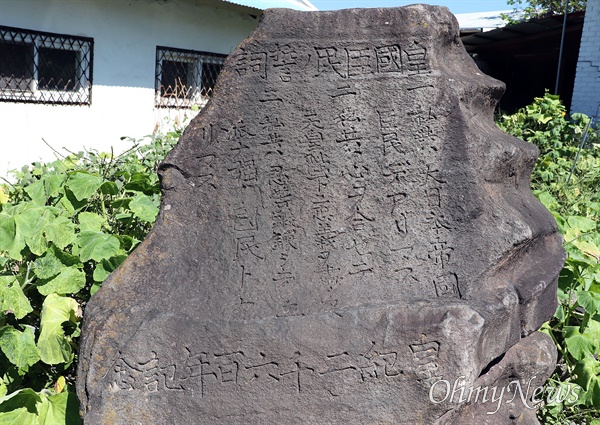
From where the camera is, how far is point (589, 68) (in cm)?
801

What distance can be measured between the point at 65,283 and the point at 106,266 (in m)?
0.18

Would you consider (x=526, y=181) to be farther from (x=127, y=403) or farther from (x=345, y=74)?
(x=127, y=403)

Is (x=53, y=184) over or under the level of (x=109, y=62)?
under

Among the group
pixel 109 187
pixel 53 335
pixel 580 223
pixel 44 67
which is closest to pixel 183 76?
pixel 44 67

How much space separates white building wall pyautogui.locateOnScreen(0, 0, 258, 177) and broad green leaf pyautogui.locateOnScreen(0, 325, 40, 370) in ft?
10.9

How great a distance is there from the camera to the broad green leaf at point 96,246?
285 centimetres

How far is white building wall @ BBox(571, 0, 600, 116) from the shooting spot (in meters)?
7.93

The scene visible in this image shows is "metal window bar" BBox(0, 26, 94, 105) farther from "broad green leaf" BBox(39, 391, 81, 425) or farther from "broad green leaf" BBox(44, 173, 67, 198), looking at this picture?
"broad green leaf" BBox(39, 391, 81, 425)

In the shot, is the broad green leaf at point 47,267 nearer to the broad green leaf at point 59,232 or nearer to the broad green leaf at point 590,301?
the broad green leaf at point 59,232

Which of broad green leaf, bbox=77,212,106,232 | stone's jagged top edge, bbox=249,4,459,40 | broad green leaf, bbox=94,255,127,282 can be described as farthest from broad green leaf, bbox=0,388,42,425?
stone's jagged top edge, bbox=249,4,459,40

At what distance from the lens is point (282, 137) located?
8.60ft

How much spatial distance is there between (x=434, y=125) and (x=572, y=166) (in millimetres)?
3467

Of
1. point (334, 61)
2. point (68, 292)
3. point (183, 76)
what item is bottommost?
point (68, 292)

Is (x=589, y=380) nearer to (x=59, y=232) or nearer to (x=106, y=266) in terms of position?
(x=106, y=266)
